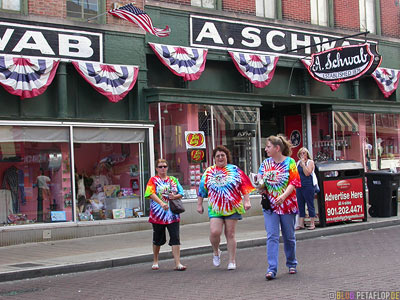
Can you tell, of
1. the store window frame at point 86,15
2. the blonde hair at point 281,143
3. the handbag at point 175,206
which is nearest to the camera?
the blonde hair at point 281,143

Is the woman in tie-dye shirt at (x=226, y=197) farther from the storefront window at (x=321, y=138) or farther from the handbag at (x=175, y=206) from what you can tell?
the storefront window at (x=321, y=138)

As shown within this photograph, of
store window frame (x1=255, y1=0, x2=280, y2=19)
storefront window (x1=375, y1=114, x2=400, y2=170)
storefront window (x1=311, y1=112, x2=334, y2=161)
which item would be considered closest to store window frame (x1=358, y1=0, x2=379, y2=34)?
storefront window (x1=375, y1=114, x2=400, y2=170)

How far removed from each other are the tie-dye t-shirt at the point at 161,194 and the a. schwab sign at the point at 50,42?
5.67 m

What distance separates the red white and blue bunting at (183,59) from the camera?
15234 millimetres

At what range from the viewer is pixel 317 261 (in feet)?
30.3

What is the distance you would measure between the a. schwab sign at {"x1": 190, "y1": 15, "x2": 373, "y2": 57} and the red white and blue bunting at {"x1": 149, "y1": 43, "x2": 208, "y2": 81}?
1.56ft

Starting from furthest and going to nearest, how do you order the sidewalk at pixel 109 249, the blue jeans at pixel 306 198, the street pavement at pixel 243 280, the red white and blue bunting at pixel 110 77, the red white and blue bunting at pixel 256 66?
the red white and blue bunting at pixel 256 66 < the red white and blue bunting at pixel 110 77 < the blue jeans at pixel 306 198 < the sidewalk at pixel 109 249 < the street pavement at pixel 243 280

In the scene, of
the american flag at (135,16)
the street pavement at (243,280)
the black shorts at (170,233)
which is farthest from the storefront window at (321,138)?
the black shorts at (170,233)

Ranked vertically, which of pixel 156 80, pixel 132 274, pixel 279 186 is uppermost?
pixel 156 80

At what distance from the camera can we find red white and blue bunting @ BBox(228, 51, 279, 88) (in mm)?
16719

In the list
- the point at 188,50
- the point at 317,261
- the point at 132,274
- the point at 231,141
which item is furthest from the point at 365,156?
the point at 132,274

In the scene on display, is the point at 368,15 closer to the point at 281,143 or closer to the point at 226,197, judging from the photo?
the point at 226,197

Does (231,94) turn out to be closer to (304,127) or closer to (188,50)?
(188,50)

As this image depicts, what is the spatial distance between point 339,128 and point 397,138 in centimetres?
321
